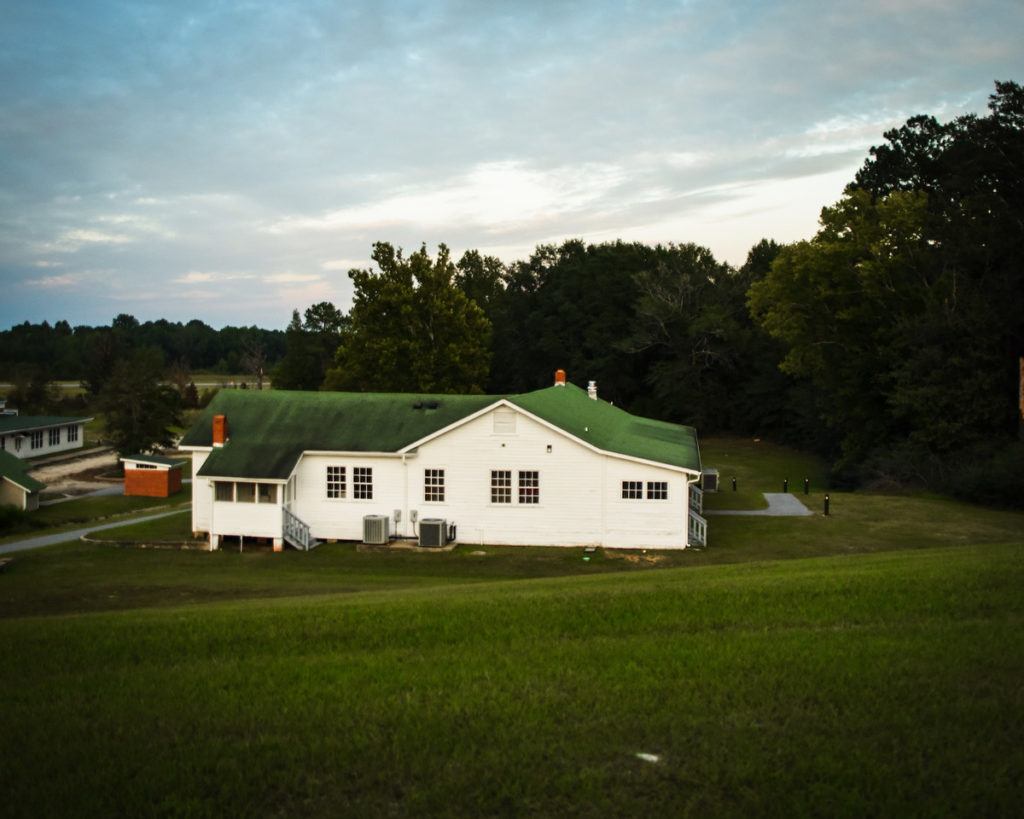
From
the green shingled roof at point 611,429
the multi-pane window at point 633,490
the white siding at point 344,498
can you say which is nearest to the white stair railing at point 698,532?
the green shingled roof at point 611,429

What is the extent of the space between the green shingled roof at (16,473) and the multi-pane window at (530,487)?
88.1 feet

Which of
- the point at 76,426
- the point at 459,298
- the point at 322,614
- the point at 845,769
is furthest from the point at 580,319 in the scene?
the point at 845,769

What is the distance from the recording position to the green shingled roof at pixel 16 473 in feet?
137

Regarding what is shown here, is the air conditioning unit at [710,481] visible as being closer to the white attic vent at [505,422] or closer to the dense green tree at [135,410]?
the white attic vent at [505,422]

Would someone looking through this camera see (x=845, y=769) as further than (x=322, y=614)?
No

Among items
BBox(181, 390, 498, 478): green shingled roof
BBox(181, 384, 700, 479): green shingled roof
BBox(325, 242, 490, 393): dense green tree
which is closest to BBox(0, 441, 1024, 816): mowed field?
BBox(181, 384, 700, 479): green shingled roof

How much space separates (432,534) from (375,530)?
1863 mm

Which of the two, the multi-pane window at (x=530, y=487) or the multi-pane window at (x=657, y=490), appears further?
the multi-pane window at (x=530, y=487)

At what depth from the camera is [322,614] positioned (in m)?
12.0

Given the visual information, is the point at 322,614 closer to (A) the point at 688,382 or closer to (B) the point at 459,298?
(B) the point at 459,298

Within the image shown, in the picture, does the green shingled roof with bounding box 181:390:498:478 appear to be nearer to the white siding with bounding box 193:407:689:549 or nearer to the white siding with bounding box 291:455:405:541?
the white siding with bounding box 291:455:405:541

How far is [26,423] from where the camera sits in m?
62.3

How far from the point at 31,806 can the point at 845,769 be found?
6.06 metres

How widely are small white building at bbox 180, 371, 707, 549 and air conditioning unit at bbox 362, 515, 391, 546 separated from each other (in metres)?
0.10
